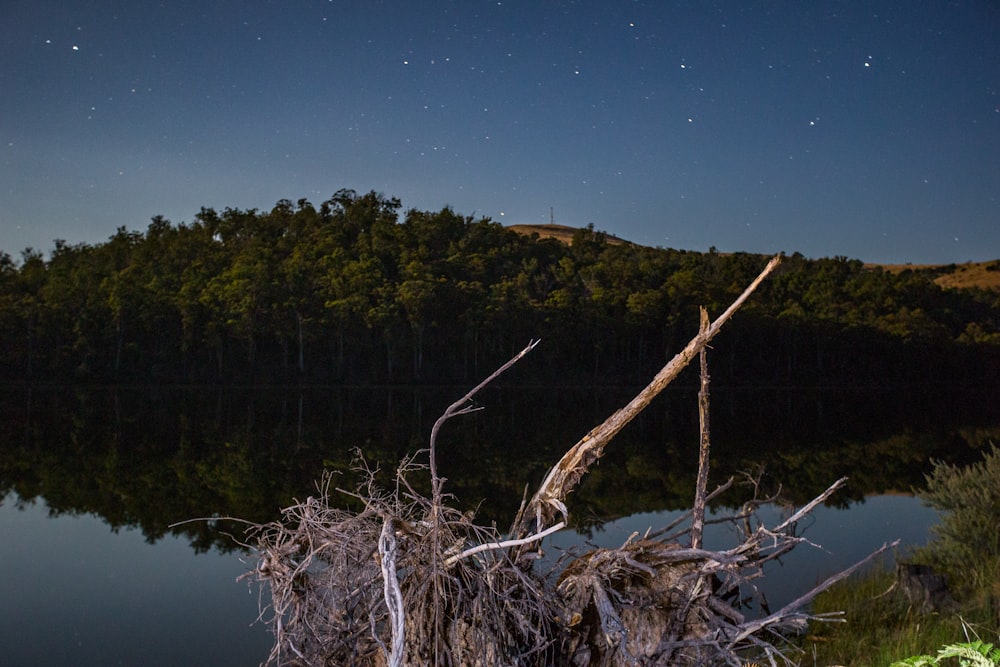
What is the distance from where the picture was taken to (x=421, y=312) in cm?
6350

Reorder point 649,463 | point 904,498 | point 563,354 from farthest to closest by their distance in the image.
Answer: point 563,354 < point 649,463 < point 904,498

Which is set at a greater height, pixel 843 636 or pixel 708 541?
pixel 843 636

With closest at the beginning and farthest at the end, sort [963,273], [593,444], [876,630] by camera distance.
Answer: [593,444] < [876,630] < [963,273]

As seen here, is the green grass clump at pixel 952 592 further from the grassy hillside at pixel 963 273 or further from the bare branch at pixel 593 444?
the grassy hillside at pixel 963 273

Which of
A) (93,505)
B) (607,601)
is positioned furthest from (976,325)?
(607,601)

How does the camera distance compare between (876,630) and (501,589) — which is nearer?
(501,589)

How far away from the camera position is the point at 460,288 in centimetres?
6769

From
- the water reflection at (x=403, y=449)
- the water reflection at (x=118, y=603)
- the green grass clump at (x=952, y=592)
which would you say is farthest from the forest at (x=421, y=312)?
the green grass clump at (x=952, y=592)

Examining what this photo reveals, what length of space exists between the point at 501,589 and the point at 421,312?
195 feet

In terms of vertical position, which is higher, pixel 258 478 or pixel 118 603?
pixel 118 603

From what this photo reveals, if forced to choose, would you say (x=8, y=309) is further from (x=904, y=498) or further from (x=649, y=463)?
(x=904, y=498)

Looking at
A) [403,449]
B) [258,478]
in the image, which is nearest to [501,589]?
[258,478]

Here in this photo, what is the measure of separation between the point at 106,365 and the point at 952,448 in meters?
54.4

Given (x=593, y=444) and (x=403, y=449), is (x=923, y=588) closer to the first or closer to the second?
(x=593, y=444)
